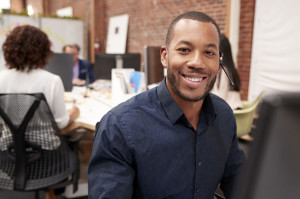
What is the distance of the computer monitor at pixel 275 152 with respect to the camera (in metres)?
0.24

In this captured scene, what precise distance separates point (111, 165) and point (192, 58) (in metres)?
0.43

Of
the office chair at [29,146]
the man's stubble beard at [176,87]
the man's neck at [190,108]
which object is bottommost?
the office chair at [29,146]

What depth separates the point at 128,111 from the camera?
95cm

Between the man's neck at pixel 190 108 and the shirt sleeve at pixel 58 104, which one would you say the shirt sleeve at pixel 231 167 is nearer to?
the man's neck at pixel 190 108

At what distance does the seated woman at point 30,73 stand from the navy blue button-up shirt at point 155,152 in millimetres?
1022

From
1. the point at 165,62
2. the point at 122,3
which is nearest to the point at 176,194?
the point at 165,62

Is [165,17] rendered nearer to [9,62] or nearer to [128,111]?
[9,62]

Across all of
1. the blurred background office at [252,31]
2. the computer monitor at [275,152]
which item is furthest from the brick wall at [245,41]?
the computer monitor at [275,152]

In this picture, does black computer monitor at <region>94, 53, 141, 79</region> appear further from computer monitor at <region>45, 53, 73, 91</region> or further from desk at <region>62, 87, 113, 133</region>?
computer monitor at <region>45, 53, 73, 91</region>

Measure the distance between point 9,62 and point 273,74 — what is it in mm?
2709

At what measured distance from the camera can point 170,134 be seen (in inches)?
37.6

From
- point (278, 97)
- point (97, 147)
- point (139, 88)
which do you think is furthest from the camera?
point (139, 88)

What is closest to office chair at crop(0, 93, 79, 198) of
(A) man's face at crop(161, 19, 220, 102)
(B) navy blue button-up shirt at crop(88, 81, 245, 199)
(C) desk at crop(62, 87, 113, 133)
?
(C) desk at crop(62, 87, 113, 133)

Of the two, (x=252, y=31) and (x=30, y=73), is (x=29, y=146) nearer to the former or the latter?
(x=30, y=73)
